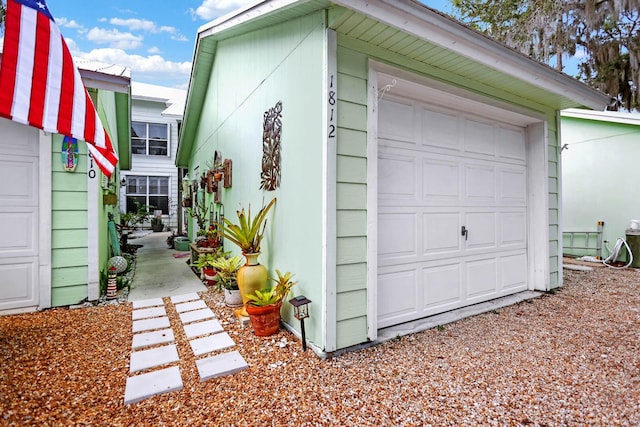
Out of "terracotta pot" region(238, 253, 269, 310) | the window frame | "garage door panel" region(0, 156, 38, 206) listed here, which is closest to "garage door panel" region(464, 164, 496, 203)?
"terracotta pot" region(238, 253, 269, 310)

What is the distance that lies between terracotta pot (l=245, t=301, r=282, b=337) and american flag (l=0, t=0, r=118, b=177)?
1877 millimetres

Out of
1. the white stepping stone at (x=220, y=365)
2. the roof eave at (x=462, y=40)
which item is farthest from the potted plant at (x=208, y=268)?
the roof eave at (x=462, y=40)

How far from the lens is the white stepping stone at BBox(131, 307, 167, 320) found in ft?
10.3

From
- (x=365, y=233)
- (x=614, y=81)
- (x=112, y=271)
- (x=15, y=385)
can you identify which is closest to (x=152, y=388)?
(x=15, y=385)

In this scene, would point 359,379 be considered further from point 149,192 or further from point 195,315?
point 149,192

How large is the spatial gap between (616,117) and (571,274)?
11.2 ft

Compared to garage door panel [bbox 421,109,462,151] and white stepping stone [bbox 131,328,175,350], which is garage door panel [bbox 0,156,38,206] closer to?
white stepping stone [bbox 131,328,175,350]

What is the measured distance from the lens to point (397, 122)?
289 cm

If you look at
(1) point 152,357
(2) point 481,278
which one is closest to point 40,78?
(1) point 152,357

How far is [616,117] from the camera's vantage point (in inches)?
233

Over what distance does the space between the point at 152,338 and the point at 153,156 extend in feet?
38.3

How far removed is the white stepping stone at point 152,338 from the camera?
252cm

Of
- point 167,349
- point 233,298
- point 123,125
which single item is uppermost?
point 123,125

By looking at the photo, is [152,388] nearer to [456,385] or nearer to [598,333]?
[456,385]
